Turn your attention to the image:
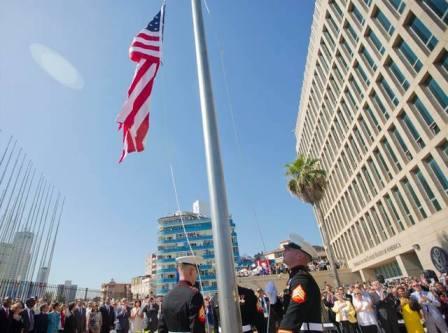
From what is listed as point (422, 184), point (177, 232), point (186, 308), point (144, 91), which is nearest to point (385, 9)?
point (422, 184)

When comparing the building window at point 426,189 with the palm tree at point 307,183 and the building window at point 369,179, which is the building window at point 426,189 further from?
the palm tree at point 307,183

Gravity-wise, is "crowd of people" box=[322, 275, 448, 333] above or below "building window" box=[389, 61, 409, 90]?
below

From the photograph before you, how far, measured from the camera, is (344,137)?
30203 millimetres

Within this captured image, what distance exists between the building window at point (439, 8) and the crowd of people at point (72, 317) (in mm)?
22123

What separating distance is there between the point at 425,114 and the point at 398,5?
775 cm

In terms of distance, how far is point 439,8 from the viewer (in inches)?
634

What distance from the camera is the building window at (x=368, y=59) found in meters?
23.4

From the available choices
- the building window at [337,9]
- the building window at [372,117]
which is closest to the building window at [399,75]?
the building window at [372,117]

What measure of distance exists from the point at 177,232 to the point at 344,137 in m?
68.1

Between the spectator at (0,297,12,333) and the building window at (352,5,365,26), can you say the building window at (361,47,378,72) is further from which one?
the spectator at (0,297,12,333)

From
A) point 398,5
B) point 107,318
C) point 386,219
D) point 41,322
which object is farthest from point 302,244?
point 386,219

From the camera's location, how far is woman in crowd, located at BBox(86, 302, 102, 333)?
12367mm

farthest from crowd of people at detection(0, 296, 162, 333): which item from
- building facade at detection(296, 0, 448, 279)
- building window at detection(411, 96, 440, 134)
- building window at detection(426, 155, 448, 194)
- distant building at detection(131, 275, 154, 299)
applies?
distant building at detection(131, 275, 154, 299)

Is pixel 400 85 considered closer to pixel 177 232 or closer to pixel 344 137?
pixel 344 137
